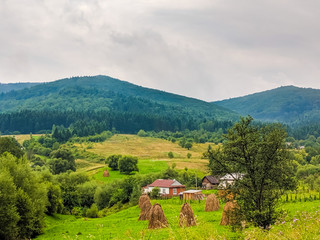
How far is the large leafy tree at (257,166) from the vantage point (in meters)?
22.9

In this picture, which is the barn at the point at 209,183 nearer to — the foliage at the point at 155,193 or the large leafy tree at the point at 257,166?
the foliage at the point at 155,193

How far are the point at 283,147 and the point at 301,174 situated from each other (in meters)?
80.0

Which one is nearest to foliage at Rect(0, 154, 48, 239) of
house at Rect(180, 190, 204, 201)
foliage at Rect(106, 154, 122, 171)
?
house at Rect(180, 190, 204, 201)

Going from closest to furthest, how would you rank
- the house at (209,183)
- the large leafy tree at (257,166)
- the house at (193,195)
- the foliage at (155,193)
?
the large leafy tree at (257,166)
the house at (193,195)
the foliage at (155,193)
the house at (209,183)

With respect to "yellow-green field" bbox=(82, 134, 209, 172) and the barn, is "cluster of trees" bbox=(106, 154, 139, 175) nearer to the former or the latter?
"yellow-green field" bbox=(82, 134, 209, 172)

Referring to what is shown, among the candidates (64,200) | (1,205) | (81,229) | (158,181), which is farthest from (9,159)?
(158,181)

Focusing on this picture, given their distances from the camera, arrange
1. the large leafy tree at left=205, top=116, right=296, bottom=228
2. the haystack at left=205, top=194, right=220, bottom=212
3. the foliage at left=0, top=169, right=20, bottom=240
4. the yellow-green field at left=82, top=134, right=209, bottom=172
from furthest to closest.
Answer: the yellow-green field at left=82, top=134, right=209, bottom=172 < the haystack at left=205, top=194, right=220, bottom=212 < the foliage at left=0, top=169, right=20, bottom=240 < the large leafy tree at left=205, top=116, right=296, bottom=228

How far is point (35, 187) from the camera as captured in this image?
150ft

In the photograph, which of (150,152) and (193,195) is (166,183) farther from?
(150,152)

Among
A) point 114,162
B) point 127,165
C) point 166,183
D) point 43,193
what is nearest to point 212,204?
point 43,193

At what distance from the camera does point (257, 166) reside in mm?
23250

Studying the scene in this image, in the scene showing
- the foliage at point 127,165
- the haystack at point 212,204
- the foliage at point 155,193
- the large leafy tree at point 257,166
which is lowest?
the foliage at point 155,193

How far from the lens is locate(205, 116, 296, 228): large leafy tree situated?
22922mm

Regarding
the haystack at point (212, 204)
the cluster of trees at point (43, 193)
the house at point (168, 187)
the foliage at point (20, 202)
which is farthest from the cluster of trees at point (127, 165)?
the haystack at point (212, 204)
